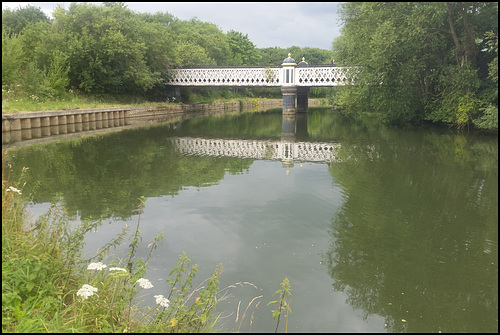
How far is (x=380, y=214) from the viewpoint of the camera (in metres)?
7.22

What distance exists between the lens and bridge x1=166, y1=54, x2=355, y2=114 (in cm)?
3797

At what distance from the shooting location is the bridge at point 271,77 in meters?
38.0

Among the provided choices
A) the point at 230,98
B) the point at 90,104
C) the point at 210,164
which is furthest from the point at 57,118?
the point at 230,98

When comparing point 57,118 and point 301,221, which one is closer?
point 301,221

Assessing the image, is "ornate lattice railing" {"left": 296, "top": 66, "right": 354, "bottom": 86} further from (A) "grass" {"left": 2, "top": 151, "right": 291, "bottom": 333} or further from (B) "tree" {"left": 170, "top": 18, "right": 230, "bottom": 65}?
(A) "grass" {"left": 2, "top": 151, "right": 291, "bottom": 333}

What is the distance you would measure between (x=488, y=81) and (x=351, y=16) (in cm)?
928

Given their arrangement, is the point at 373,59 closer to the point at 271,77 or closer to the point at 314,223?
the point at 314,223

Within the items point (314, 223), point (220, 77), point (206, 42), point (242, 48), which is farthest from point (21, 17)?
point (314, 223)

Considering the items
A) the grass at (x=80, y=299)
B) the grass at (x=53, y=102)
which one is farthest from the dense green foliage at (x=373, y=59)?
the grass at (x=80, y=299)

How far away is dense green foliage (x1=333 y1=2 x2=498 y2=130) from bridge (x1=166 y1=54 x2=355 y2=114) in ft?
41.8

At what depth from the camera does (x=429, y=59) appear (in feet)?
74.6

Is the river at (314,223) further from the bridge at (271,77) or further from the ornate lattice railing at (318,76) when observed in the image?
the bridge at (271,77)

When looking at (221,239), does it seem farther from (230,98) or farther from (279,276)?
(230,98)

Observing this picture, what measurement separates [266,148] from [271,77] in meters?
25.1
